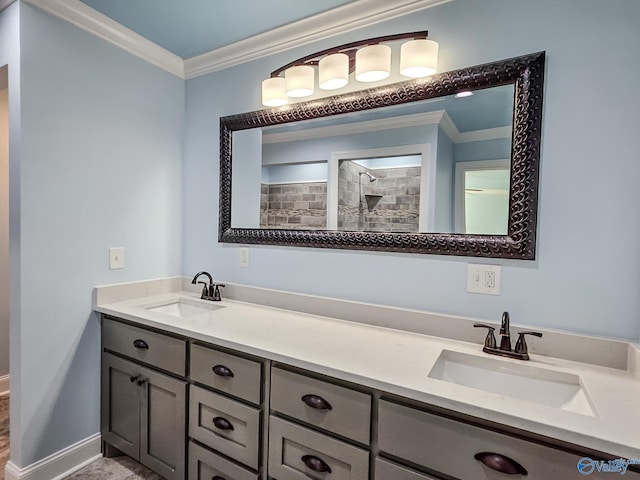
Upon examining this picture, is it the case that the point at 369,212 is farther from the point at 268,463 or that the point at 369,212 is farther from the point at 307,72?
the point at 268,463

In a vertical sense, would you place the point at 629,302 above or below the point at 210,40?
below

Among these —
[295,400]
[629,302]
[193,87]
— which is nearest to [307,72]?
[193,87]

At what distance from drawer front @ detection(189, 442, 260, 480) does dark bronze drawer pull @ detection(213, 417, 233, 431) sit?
12 cm

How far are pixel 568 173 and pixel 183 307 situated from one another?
2022 millimetres

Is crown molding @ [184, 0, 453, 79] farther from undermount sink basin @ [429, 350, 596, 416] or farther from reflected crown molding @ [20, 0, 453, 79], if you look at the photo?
undermount sink basin @ [429, 350, 596, 416]

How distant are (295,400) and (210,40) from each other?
1.93 metres

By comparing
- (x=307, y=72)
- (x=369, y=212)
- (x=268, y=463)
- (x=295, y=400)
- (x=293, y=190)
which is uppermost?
(x=307, y=72)

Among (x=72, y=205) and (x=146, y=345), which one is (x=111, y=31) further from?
(x=146, y=345)

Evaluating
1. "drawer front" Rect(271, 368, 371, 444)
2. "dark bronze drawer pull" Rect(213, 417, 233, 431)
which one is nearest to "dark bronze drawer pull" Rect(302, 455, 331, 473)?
"drawer front" Rect(271, 368, 371, 444)

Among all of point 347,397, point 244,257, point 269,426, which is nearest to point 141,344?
point 244,257

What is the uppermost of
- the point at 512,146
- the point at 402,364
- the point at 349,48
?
the point at 349,48

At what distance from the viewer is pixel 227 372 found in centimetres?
136

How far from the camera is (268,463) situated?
4.17 ft

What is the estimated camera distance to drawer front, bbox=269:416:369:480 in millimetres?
1097
